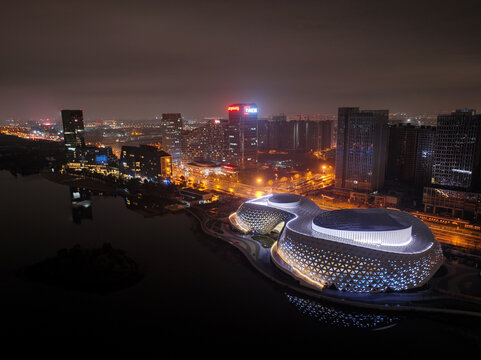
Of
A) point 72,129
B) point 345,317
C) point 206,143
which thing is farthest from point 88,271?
point 72,129

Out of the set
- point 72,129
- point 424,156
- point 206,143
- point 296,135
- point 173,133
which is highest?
point 72,129

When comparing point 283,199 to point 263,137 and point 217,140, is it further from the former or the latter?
point 263,137

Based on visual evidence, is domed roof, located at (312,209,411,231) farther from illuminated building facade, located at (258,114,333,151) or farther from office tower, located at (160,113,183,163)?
illuminated building facade, located at (258,114,333,151)

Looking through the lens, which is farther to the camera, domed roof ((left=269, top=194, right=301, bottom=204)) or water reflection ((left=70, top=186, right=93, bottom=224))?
water reflection ((left=70, top=186, right=93, bottom=224))

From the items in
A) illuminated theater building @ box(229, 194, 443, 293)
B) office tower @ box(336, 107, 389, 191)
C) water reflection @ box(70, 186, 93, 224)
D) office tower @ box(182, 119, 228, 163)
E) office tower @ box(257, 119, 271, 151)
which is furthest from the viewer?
office tower @ box(257, 119, 271, 151)

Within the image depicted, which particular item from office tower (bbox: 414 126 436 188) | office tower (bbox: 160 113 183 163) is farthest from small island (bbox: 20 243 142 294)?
office tower (bbox: 160 113 183 163)

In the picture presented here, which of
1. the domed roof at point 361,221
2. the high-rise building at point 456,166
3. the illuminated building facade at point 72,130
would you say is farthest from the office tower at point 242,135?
the illuminated building facade at point 72,130

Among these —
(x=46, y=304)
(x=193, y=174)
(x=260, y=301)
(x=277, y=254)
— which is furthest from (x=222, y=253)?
(x=193, y=174)
